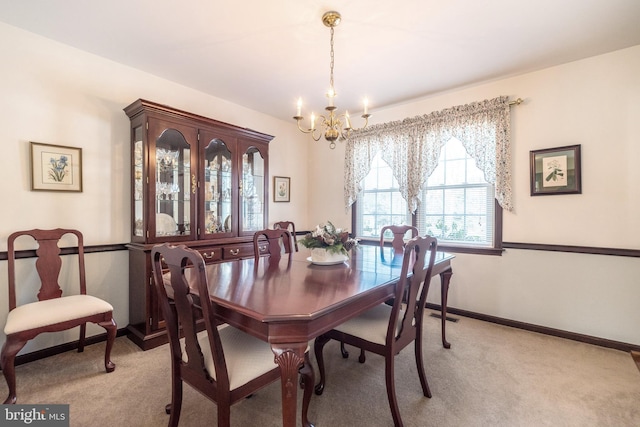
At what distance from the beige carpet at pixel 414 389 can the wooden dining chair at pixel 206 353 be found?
357mm

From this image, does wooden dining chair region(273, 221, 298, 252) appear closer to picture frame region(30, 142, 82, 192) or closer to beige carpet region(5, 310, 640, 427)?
beige carpet region(5, 310, 640, 427)

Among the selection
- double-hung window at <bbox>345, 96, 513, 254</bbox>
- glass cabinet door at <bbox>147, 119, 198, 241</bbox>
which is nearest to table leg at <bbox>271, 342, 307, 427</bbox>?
glass cabinet door at <bbox>147, 119, 198, 241</bbox>

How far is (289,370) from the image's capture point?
1128 mm

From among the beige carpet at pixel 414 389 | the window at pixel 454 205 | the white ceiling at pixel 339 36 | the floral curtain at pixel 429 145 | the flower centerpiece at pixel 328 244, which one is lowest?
the beige carpet at pixel 414 389

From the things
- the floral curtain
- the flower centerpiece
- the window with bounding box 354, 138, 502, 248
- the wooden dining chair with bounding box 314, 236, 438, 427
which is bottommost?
the wooden dining chair with bounding box 314, 236, 438, 427

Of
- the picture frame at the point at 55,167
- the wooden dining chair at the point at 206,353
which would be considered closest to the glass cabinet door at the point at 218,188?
the picture frame at the point at 55,167

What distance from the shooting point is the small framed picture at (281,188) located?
4.29m

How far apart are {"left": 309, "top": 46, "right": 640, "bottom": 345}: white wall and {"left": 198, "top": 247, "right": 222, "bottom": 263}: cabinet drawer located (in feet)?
9.05

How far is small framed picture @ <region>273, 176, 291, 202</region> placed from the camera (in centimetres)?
429

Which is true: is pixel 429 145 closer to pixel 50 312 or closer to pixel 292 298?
pixel 292 298

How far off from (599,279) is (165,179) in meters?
4.10

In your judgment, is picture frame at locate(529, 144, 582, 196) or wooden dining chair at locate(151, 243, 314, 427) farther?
picture frame at locate(529, 144, 582, 196)

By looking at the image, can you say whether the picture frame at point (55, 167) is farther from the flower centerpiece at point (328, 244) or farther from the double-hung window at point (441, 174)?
the double-hung window at point (441, 174)

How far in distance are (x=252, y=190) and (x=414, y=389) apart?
2680 millimetres
